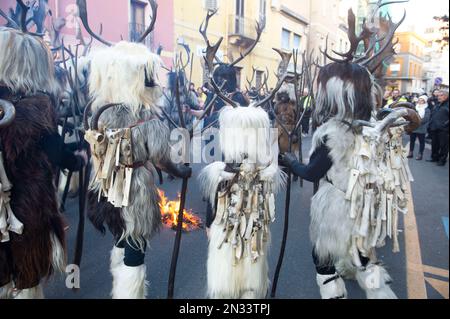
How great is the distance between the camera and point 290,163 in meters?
1.95

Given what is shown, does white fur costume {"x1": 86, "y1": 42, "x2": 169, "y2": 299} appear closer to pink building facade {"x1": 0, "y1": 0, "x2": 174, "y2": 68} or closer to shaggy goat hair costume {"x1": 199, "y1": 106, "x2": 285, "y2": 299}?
shaggy goat hair costume {"x1": 199, "y1": 106, "x2": 285, "y2": 299}

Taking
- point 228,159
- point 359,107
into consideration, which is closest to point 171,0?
point 228,159

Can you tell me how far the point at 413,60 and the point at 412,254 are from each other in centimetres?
152

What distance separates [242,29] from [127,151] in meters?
1.36

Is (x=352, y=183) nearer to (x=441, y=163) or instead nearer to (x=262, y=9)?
(x=262, y=9)

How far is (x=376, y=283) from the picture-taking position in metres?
1.82

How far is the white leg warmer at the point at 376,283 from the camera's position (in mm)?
1795

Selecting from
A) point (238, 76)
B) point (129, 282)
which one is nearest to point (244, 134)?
point (129, 282)

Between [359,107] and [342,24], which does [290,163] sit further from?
[342,24]

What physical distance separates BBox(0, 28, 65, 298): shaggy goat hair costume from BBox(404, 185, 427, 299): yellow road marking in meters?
2.14
